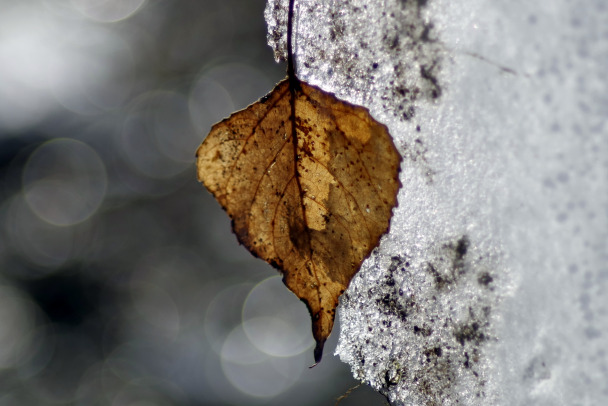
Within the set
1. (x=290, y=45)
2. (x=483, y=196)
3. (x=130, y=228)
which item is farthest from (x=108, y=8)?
(x=483, y=196)

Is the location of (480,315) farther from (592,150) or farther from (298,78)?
(298,78)

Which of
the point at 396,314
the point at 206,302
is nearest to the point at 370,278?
the point at 396,314

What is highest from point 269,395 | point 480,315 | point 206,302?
point 206,302

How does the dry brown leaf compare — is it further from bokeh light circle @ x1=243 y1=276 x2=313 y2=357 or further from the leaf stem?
bokeh light circle @ x1=243 y1=276 x2=313 y2=357

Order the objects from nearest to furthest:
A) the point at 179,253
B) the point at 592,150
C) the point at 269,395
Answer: the point at 592,150, the point at 179,253, the point at 269,395

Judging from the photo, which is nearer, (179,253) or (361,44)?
(361,44)

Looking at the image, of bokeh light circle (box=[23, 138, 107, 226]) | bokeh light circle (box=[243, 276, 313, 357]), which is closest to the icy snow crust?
bokeh light circle (box=[23, 138, 107, 226])

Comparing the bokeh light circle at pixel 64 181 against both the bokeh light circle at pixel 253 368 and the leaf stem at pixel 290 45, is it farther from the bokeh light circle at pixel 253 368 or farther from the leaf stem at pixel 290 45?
the leaf stem at pixel 290 45
